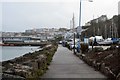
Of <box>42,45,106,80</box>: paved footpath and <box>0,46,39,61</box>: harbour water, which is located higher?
<box>42,45,106,80</box>: paved footpath

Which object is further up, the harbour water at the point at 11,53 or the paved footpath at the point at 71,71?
the paved footpath at the point at 71,71

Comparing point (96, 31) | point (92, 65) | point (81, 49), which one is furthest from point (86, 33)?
point (92, 65)

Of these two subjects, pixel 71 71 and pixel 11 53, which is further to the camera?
pixel 11 53

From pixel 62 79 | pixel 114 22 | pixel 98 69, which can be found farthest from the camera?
pixel 114 22

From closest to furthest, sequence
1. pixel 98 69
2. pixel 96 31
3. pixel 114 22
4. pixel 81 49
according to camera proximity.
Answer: pixel 98 69 → pixel 81 49 → pixel 114 22 → pixel 96 31

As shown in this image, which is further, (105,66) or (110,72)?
(105,66)

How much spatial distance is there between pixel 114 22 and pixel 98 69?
8223 cm

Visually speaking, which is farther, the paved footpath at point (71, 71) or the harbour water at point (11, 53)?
the harbour water at point (11, 53)

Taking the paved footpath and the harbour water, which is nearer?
the paved footpath

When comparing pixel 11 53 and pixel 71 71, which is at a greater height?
pixel 71 71

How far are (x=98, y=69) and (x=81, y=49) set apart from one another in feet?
70.1

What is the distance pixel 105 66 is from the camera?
16.2 m

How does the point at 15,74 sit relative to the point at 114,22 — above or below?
below

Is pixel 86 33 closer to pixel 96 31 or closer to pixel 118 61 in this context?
pixel 96 31
